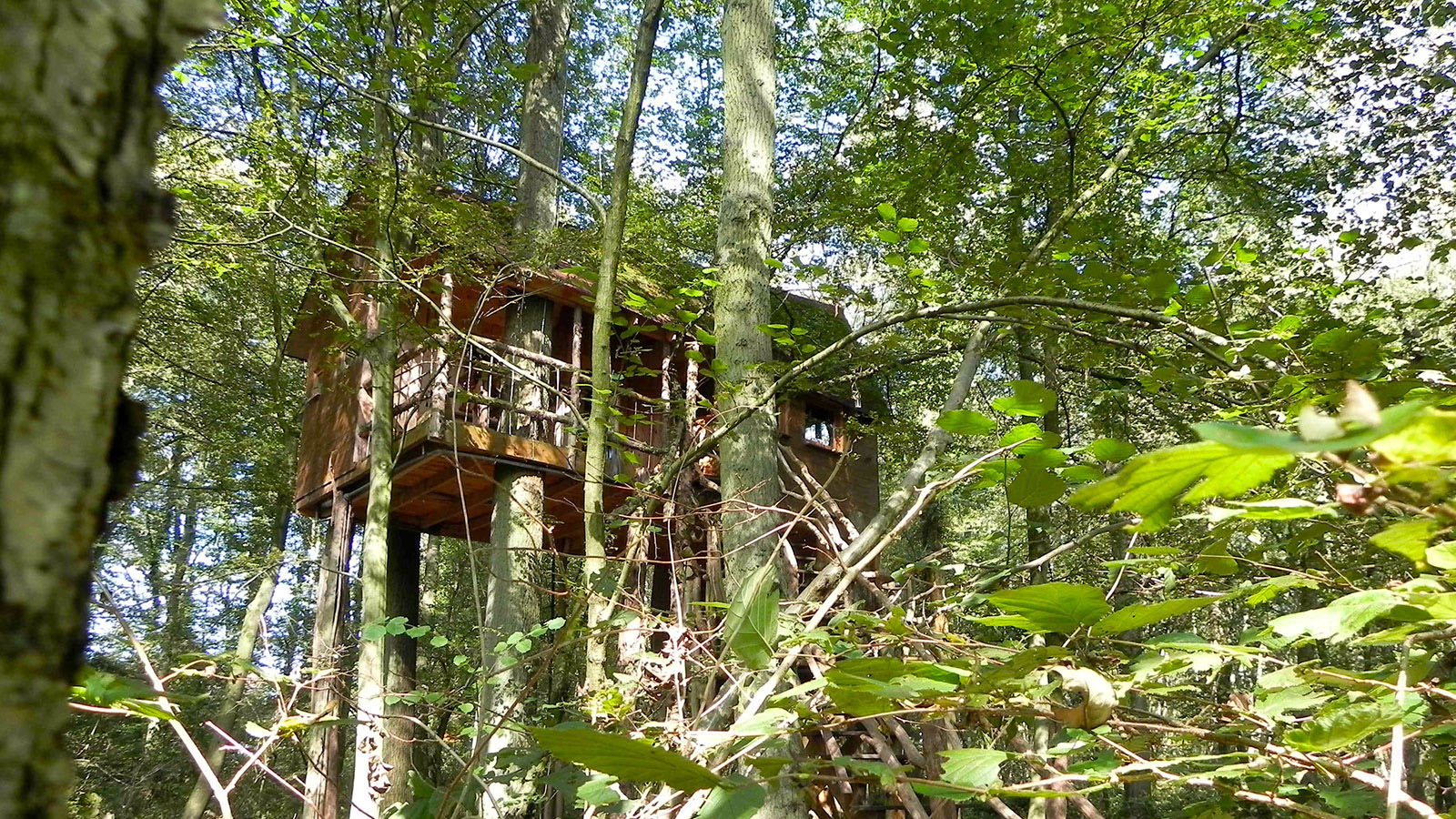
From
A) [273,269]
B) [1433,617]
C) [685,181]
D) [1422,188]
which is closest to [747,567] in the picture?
[1433,617]

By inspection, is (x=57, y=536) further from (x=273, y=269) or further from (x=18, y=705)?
(x=273, y=269)

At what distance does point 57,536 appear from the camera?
0.54 m

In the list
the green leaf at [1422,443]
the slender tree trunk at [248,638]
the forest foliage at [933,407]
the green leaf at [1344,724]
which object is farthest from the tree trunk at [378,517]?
the green leaf at [1422,443]

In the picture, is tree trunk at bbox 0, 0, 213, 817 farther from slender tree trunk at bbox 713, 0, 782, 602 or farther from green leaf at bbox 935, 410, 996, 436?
slender tree trunk at bbox 713, 0, 782, 602

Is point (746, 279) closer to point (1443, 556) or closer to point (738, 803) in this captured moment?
point (738, 803)

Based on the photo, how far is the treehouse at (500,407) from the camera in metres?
9.58

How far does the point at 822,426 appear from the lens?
14.8 meters

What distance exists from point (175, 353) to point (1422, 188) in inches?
740

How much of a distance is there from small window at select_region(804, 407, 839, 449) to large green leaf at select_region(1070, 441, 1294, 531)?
43.2 ft

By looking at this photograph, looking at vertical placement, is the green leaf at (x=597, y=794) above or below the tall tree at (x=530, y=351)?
below

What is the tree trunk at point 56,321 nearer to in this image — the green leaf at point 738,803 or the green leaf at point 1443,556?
the green leaf at point 738,803

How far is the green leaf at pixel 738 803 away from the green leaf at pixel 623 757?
48mm

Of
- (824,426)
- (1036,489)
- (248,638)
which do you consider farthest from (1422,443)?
(248,638)

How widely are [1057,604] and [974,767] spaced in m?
0.28
